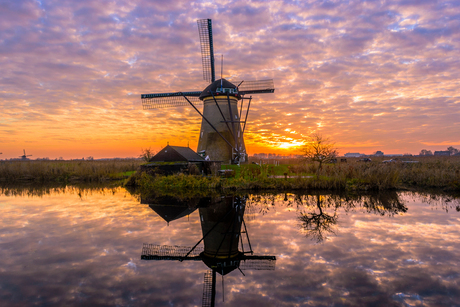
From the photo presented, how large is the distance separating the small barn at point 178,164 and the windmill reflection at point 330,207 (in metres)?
8.47

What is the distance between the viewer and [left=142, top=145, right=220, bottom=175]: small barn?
2108 centimetres

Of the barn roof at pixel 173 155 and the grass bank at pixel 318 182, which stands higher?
the barn roof at pixel 173 155

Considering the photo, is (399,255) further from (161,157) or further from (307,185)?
(161,157)

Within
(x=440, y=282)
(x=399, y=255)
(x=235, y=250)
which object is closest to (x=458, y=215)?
(x=399, y=255)

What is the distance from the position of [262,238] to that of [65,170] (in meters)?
26.9

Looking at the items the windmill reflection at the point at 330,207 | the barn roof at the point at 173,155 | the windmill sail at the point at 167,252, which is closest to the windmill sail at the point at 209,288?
the windmill sail at the point at 167,252

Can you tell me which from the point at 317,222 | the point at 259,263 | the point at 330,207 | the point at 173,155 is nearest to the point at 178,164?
the point at 173,155

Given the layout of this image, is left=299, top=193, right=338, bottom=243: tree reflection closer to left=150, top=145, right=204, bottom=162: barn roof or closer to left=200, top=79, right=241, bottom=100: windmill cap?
left=150, top=145, right=204, bottom=162: barn roof

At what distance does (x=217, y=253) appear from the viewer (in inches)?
280

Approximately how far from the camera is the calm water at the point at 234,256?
4.85 metres

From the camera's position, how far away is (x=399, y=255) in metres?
6.71

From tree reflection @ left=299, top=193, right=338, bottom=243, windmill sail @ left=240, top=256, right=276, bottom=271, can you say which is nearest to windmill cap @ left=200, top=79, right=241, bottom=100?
tree reflection @ left=299, top=193, right=338, bottom=243

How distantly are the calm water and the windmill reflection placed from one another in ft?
0.25

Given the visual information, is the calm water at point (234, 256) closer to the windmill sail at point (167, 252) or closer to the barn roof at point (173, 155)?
the windmill sail at point (167, 252)
